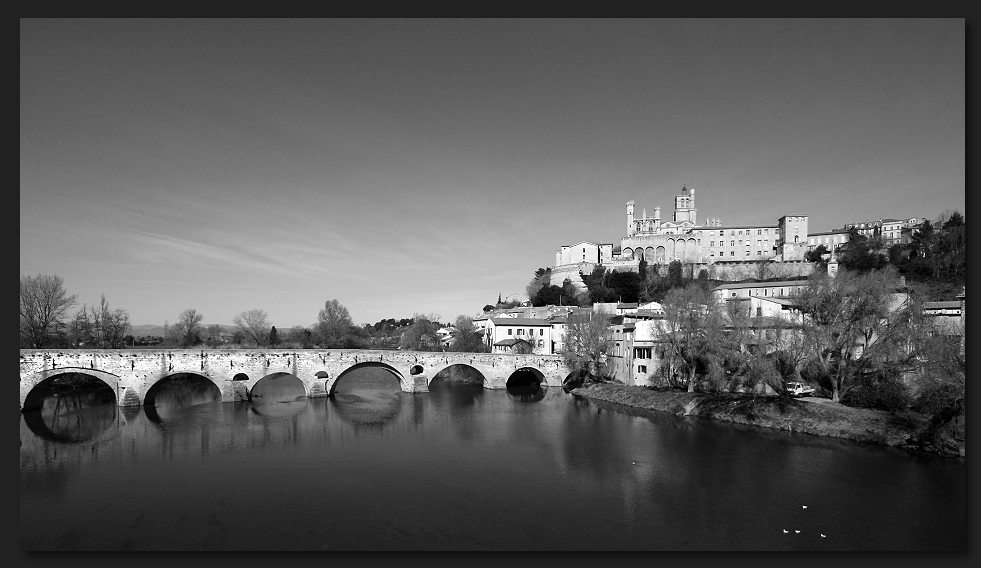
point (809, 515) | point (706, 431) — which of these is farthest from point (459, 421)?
point (809, 515)

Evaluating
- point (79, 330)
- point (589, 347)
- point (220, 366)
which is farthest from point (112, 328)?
point (589, 347)

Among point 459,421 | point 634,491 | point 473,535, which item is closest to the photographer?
point 473,535

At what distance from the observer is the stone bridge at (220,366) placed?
30.3 meters

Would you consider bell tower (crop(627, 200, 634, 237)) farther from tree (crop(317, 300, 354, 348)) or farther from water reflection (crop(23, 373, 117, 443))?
water reflection (crop(23, 373, 117, 443))

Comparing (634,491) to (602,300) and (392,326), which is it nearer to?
(602,300)

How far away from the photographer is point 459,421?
28406mm

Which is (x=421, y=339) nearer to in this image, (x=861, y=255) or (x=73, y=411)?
(x=73, y=411)

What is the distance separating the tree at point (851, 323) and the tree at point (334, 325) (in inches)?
1788

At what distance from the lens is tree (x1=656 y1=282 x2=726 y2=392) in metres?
30.1

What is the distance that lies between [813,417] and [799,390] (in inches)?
169

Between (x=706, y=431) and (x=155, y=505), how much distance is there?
23.2 meters

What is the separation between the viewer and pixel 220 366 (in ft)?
109

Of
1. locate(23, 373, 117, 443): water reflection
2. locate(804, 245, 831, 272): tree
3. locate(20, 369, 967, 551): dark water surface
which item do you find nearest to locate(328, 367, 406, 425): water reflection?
locate(20, 369, 967, 551): dark water surface

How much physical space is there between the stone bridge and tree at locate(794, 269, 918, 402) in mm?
23615
